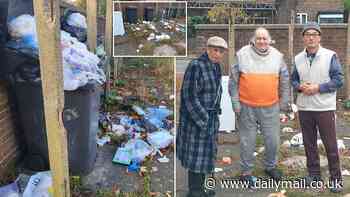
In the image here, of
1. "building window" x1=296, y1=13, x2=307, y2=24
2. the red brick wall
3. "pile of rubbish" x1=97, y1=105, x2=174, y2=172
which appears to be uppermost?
the red brick wall

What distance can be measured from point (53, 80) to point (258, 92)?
91.9 inches

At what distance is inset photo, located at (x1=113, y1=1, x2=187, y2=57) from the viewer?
11.9ft

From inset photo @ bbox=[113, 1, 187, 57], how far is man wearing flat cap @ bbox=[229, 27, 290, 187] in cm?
130

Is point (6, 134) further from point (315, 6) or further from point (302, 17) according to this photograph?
point (315, 6)

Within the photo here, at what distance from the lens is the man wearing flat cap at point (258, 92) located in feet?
15.7

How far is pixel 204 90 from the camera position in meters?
4.43

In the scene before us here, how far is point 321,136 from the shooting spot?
192 inches

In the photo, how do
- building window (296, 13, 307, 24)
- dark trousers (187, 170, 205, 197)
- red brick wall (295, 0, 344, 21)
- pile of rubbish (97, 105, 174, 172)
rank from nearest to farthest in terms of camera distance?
dark trousers (187, 170, 205, 197)
pile of rubbish (97, 105, 174, 172)
building window (296, 13, 307, 24)
red brick wall (295, 0, 344, 21)

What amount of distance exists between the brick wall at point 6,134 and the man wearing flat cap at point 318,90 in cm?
274

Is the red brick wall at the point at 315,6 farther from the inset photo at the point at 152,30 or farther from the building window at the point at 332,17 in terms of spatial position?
the inset photo at the point at 152,30

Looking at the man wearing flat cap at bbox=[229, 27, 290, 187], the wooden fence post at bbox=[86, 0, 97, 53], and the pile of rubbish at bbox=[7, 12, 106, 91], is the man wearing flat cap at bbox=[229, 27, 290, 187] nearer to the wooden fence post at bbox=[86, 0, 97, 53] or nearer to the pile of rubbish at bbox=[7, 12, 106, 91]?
the pile of rubbish at bbox=[7, 12, 106, 91]

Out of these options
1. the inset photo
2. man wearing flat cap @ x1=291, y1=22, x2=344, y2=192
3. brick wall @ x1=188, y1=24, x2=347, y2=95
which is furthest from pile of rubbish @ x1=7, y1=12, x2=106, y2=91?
brick wall @ x1=188, y1=24, x2=347, y2=95

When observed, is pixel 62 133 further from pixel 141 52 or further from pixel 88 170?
pixel 88 170

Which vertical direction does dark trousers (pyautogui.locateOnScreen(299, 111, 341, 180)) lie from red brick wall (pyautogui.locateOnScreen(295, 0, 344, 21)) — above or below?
below
